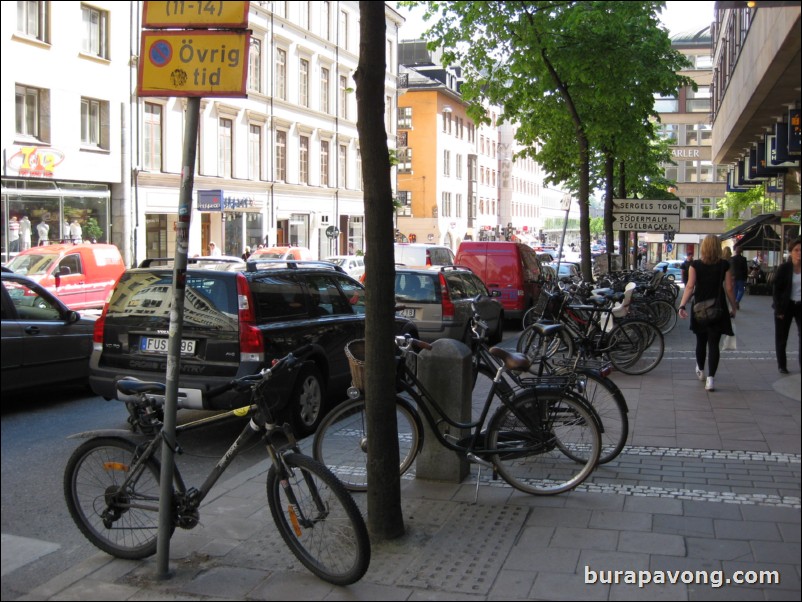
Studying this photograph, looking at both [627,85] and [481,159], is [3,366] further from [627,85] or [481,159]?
[481,159]

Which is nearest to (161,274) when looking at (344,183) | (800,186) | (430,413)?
(430,413)

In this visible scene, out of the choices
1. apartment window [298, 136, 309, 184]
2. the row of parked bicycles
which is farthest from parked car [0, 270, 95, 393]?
apartment window [298, 136, 309, 184]

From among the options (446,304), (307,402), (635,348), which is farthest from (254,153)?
(307,402)

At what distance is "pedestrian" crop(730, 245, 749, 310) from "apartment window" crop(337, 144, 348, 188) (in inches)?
1146

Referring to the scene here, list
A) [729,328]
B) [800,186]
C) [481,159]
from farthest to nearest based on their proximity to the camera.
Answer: [481,159] < [729,328] < [800,186]

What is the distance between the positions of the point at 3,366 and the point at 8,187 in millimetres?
817

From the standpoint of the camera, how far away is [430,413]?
6.14 meters

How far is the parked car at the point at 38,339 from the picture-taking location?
435 centimetres

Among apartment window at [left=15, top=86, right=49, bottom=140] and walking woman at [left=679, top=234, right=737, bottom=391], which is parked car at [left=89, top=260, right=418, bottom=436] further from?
walking woman at [left=679, top=234, right=737, bottom=391]

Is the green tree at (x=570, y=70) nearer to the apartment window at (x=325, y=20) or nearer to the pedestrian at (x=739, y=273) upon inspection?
the pedestrian at (x=739, y=273)

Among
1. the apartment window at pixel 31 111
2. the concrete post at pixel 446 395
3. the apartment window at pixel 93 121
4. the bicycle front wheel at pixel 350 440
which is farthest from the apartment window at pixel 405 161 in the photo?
the apartment window at pixel 31 111

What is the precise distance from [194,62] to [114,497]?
2355 millimetres

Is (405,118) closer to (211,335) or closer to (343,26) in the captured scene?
(211,335)

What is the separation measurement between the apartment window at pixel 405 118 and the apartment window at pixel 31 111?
64.6 meters
